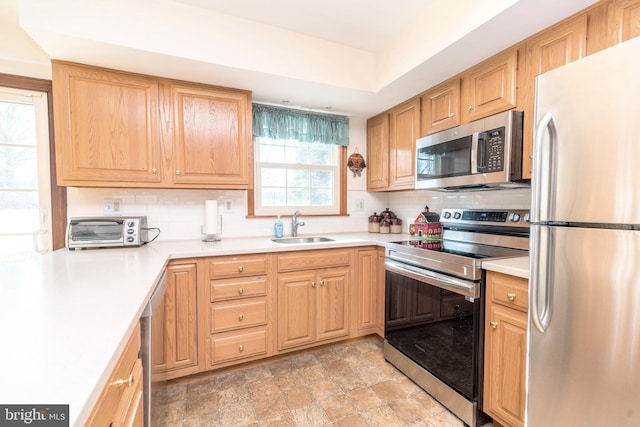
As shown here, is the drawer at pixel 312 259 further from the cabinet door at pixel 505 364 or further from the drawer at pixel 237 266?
the cabinet door at pixel 505 364

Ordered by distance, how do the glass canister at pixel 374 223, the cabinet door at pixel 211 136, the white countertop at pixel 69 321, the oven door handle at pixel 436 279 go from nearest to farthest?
the white countertop at pixel 69 321 → the oven door handle at pixel 436 279 → the cabinet door at pixel 211 136 → the glass canister at pixel 374 223

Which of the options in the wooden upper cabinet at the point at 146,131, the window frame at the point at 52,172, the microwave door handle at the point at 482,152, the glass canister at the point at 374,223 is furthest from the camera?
the glass canister at the point at 374,223

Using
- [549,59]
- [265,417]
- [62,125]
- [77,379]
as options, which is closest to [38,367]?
[77,379]

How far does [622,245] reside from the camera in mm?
909

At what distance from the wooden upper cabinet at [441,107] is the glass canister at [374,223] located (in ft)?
3.32

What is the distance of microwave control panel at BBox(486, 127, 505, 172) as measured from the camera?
1.67 metres

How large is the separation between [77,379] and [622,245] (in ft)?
4.79

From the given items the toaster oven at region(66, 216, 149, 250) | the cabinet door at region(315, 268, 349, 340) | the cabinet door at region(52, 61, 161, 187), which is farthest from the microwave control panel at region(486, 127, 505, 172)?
the toaster oven at region(66, 216, 149, 250)

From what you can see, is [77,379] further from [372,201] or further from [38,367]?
[372,201]

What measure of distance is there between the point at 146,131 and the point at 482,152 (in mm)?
2233

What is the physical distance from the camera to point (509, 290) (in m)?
1.39

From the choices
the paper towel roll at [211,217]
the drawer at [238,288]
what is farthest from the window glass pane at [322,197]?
the drawer at [238,288]

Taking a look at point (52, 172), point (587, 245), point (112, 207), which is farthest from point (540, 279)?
point (52, 172)

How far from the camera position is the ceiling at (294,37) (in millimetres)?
Answer: 1540
